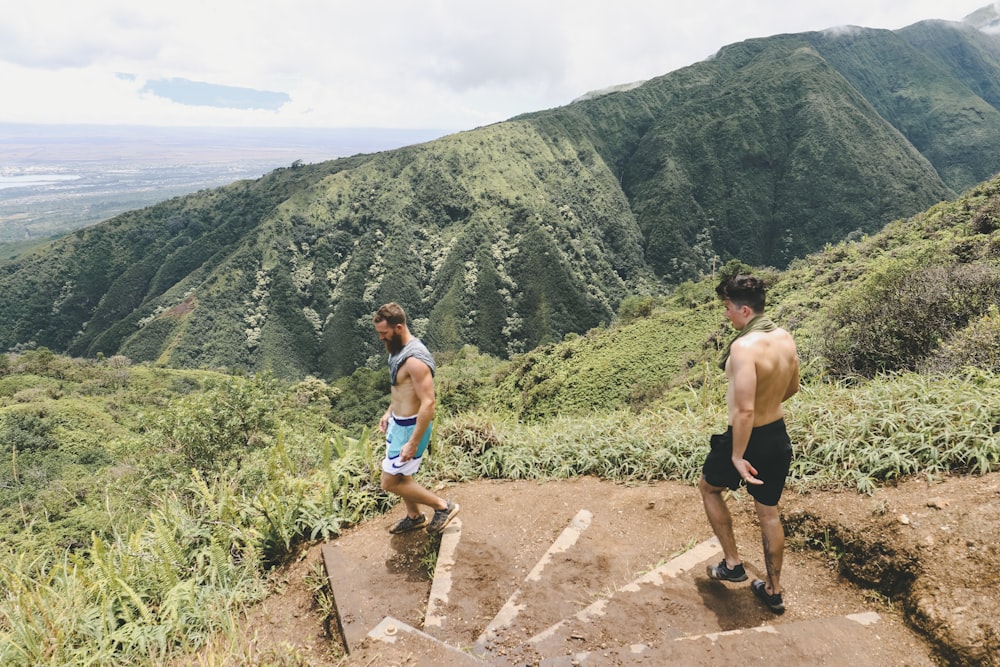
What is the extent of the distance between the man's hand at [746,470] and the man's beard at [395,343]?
7.86 ft

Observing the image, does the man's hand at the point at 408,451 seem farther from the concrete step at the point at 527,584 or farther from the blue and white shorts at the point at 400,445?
the concrete step at the point at 527,584

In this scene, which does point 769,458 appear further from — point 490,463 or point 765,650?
point 490,463

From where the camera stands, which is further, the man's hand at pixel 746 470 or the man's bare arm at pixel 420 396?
the man's bare arm at pixel 420 396

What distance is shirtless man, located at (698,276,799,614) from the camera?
2.80 metres

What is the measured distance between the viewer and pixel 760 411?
291 cm

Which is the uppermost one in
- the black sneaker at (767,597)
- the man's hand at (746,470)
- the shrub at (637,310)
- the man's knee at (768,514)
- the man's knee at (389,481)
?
the man's hand at (746,470)

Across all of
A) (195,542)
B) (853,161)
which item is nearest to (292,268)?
(195,542)

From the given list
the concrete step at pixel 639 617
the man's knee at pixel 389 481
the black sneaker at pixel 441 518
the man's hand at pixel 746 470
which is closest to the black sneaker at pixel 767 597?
the concrete step at pixel 639 617

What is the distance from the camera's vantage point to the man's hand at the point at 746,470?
9.38 ft

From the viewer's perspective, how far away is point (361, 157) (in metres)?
117

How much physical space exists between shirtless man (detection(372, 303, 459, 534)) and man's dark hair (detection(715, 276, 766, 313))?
2.07 m

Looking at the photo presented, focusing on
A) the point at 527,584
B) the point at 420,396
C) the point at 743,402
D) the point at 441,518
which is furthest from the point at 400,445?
the point at 743,402

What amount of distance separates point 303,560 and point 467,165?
10882cm

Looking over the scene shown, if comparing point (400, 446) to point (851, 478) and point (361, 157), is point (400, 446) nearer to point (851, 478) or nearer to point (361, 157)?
point (851, 478)
